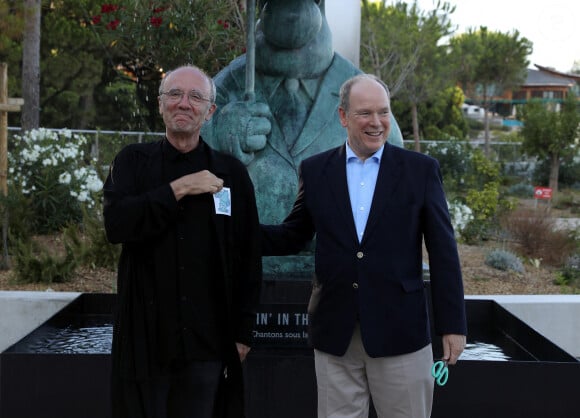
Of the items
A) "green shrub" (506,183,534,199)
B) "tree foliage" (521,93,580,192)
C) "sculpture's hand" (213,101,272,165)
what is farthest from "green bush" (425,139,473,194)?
"sculpture's hand" (213,101,272,165)

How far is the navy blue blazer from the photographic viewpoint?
260 centimetres

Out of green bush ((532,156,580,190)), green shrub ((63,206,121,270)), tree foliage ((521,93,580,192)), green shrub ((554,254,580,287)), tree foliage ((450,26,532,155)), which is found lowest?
green shrub ((554,254,580,287))

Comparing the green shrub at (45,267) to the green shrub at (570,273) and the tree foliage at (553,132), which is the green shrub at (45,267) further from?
the tree foliage at (553,132)

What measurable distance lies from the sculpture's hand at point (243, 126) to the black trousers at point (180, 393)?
190 centimetres

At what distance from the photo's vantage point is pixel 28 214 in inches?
366

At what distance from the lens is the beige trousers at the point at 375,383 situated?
2.63 meters

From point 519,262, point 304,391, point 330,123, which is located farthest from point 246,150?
point 519,262

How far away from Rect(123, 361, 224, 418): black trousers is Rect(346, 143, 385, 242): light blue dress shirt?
26.9 inches

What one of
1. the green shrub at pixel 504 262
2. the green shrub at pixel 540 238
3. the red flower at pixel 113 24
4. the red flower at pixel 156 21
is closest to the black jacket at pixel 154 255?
the red flower at pixel 156 21

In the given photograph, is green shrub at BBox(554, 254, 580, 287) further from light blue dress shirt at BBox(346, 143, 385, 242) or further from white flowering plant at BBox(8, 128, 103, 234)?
light blue dress shirt at BBox(346, 143, 385, 242)

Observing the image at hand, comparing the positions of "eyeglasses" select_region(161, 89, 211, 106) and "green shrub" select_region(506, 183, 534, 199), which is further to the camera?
"green shrub" select_region(506, 183, 534, 199)

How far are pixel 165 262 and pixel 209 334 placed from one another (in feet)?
0.91

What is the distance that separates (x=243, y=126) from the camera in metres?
4.34

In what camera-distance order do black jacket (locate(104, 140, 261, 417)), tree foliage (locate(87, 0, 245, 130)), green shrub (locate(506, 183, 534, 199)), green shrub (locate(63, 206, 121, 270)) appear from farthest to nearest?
green shrub (locate(506, 183, 534, 199)), tree foliage (locate(87, 0, 245, 130)), green shrub (locate(63, 206, 121, 270)), black jacket (locate(104, 140, 261, 417))
